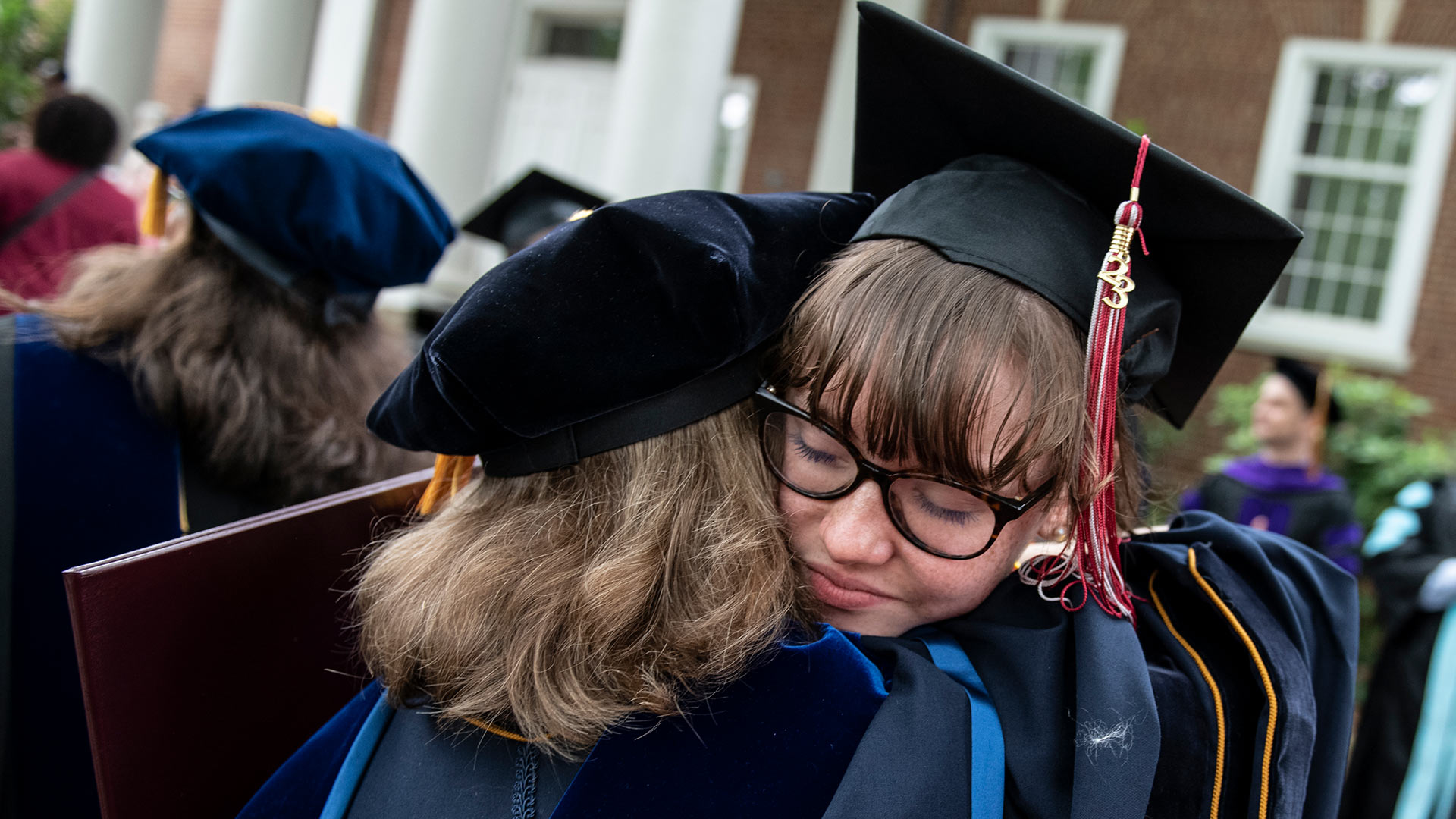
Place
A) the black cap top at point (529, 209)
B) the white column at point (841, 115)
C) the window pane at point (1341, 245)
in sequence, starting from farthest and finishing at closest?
1. the window pane at point (1341, 245)
2. the white column at point (841, 115)
3. the black cap top at point (529, 209)

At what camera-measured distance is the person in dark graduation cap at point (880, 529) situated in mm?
1115

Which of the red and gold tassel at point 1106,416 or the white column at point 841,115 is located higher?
the white column at point 841,115

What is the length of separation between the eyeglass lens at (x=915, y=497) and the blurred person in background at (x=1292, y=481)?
4556 mm

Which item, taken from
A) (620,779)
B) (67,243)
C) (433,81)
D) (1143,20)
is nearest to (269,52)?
(433,81)

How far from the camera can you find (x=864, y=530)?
3.88ft

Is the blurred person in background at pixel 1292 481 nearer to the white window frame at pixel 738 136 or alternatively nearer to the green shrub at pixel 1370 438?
the green shrub at pixel 1370 438

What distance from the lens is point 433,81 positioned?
24.6 feet

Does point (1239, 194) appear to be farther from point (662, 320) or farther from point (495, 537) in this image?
point (495, 537)

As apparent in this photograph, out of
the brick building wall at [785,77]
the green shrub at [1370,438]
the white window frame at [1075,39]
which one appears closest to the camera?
the green shrub at [1370,438]

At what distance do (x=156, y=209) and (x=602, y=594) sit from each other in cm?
159

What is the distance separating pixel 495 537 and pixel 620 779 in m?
0.32

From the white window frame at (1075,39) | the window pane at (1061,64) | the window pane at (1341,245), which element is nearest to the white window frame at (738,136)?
the white window frame at (1075,39)

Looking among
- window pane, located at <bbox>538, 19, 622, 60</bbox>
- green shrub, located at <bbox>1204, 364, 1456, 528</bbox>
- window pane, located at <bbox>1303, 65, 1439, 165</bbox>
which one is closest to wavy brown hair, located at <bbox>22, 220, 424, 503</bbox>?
green shrub, located at <bbox>1204, 364, 1456, 528</bbox>

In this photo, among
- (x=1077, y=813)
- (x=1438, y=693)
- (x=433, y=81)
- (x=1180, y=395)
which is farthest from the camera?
(x=433, y=81)
